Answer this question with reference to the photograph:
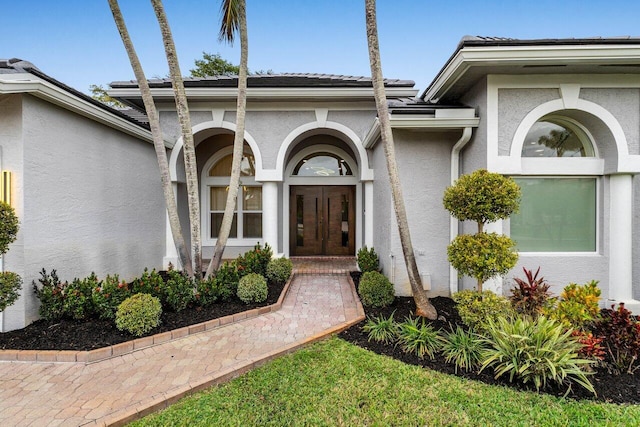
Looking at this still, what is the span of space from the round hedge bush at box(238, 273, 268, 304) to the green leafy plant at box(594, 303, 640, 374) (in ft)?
18.0

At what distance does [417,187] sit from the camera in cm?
669

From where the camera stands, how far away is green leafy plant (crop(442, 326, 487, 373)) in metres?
3.88

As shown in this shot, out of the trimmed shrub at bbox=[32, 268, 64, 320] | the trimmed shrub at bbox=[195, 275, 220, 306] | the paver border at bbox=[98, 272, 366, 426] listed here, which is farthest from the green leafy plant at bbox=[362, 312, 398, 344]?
the trimmed shrub at bbox=[32, 268, 64, 320]

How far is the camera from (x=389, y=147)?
5160 mm

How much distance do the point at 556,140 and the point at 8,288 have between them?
10324 millimetres

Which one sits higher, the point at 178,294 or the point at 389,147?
the point at 389,147

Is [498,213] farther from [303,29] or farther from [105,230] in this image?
[303,29]

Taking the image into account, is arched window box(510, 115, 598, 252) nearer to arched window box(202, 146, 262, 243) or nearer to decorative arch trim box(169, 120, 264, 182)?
decorative arch trim box(169, 120, 264, 182)

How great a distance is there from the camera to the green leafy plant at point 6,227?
409 centimetres

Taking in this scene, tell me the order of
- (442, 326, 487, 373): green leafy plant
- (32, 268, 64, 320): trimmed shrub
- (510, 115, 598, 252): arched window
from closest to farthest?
1. (442, 326, 487, 373): green leafy plant
2. (32, 268, 64, 320): trimmed shrub
3. (510, 115, 598, 252): arched window

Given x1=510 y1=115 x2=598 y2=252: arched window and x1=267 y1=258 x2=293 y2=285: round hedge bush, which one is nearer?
x1=510 y1=115 x2=598 y2=252: arched window

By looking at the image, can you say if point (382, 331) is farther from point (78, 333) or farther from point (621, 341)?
point (78, 333)

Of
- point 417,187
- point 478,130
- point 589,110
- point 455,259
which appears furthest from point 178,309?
point 589,110

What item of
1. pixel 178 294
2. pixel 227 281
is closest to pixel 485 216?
pixel 227 281
